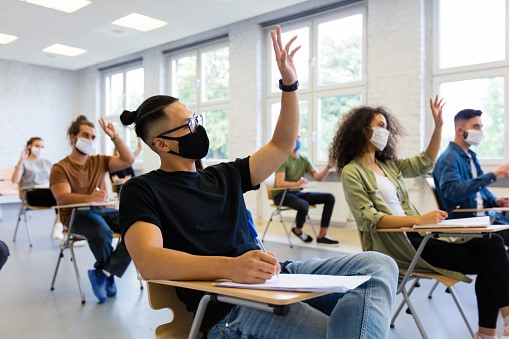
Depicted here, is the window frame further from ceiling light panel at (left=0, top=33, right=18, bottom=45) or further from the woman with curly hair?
ceiling light panel at (left=0, top=33, right=18, bottom=45)

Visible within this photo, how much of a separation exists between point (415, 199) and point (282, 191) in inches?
66.5

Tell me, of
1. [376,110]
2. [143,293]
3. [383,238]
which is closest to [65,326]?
[143,293]

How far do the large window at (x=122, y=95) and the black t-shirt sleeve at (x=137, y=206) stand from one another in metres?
9.02

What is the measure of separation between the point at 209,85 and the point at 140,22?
1.69 metres

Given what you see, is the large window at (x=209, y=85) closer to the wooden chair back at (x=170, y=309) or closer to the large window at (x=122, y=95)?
the large window at (x=122, y=95)

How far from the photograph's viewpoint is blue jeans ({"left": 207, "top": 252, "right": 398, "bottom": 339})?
1.10 m

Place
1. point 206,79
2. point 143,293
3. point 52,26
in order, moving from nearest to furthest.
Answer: point 143,293, point 52,26, point 206,79

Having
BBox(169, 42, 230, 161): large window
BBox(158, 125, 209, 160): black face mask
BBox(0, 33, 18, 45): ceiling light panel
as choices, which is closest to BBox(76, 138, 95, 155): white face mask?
BBox(158, 125, 209, 160): black face mask

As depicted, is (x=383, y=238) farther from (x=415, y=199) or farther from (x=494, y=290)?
(x=415, y=199)

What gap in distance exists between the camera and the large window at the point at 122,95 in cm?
1038

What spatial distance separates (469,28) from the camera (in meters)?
5.63

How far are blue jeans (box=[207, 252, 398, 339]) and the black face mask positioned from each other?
57 centimetres

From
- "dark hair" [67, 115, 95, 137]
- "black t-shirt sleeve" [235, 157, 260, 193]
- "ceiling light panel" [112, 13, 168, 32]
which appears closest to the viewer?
"black t-shirt sleeve" [235, 157, 260, 193]

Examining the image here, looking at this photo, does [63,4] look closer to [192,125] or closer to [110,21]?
[110,21]
